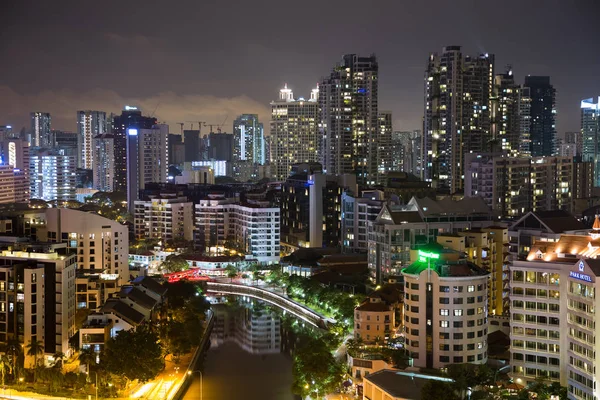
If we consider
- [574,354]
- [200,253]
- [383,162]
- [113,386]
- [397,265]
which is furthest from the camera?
[383,162]

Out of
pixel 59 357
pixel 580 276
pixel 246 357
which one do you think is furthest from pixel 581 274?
pixel 59 357

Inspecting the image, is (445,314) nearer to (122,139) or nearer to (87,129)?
(122,139)

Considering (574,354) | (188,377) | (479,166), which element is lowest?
→ (188,377)

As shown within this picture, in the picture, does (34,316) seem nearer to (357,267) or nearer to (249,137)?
(357,267)

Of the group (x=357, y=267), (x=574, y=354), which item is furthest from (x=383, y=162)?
(x=574, y=354)

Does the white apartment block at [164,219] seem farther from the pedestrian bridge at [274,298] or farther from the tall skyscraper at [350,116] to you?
the tall skyscraper at [350,116]

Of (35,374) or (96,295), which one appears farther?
(96,295)

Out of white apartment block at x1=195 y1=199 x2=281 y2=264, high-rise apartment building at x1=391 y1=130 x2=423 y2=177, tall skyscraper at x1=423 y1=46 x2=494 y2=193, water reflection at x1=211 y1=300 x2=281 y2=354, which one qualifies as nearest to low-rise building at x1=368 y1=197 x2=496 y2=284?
water reflection at x1=211 y1=300 x2=281 y2=354

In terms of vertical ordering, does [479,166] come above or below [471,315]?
above
